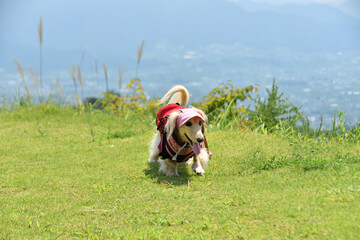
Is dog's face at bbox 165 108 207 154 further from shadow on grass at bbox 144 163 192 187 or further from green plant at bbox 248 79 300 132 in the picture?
green plant at bbox 248 79 300 132

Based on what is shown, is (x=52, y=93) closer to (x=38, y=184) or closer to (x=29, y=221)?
(x=38, y=184)

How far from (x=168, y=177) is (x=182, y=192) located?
0.76m

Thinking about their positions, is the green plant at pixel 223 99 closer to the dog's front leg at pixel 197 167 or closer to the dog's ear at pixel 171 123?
the dog's front leg at pixel 197 167

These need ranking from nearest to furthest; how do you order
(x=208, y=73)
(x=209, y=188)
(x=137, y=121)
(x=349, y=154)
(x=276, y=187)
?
(x=276, y=187) < (x=209, y=188) < (x=349, y=154) < (x=137, y=121) < (x=208, y=73)

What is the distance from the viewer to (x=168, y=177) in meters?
4.84

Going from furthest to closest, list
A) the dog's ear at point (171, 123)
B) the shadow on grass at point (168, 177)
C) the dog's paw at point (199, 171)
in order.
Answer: the dog's paw at point (199, 171)
the shadow on grass at point (168, 177)
the dog's ear at point (171, 123)

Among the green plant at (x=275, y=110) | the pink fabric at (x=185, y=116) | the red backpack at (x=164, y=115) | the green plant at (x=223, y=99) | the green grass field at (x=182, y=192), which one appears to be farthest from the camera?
the green plant at (x=223, y=99)

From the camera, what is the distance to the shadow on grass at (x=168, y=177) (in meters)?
4.59

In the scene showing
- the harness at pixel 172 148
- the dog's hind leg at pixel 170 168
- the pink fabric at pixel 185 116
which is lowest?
the dog's hind leg at pixel 170 168

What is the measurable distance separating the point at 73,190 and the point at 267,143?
324 cm

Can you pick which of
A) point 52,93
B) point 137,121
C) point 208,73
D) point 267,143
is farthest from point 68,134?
point 208,73

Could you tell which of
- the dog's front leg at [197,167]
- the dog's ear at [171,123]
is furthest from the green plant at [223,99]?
the dog's ear at [171,123]

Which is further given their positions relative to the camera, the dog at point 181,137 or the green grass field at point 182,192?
the dog at point 181,137

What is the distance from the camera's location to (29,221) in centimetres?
355
